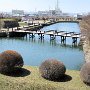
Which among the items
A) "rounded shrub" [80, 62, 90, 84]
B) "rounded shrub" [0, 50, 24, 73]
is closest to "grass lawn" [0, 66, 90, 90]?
"rounded shrub" [80, 62, 90, 84]

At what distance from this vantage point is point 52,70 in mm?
17328

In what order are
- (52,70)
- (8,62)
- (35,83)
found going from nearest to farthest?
(35,83), (52,70), (8,62)

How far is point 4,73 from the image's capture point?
18797 mm

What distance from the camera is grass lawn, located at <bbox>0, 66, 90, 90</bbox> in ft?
53.6

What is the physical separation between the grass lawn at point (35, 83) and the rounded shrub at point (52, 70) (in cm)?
39

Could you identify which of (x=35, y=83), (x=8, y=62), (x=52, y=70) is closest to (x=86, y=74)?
(x=52, y=70)

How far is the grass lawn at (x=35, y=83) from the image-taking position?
16.3 metres

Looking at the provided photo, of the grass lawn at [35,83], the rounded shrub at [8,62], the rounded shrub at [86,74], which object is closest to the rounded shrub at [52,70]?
the grass lawn at [35,83]

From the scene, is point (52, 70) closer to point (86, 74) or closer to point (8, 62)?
point (86, 74)

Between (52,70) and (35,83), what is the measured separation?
50.7 inches

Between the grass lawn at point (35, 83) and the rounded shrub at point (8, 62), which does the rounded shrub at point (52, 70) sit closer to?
the grass lawn at point (35, 83)

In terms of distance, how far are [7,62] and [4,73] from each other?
76cm

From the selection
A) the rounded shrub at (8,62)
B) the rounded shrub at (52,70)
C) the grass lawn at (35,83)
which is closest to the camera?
the grass lawn at (35,83)

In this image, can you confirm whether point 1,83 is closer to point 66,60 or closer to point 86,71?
point 86,71
